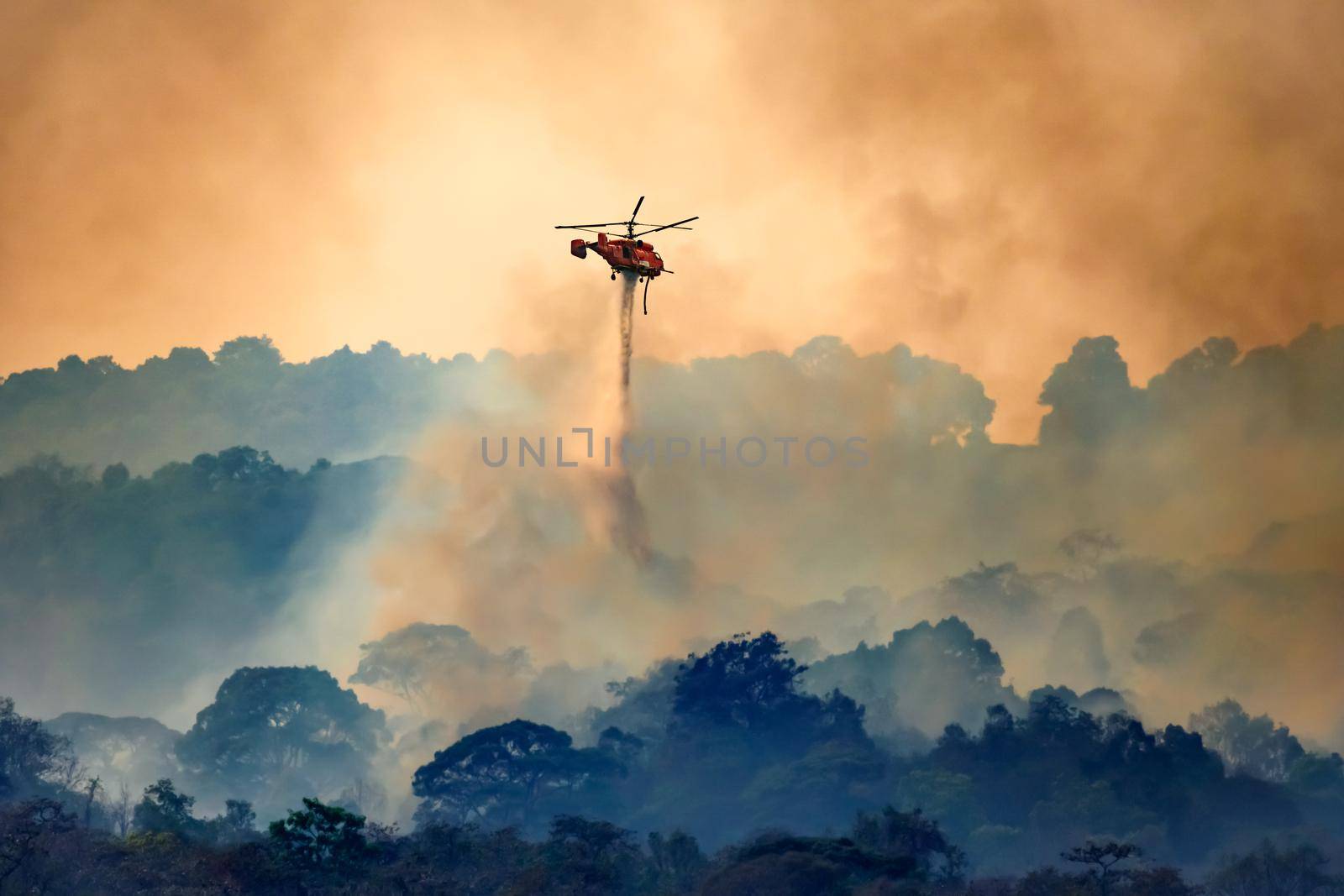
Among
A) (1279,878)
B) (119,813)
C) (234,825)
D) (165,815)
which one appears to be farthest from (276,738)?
(1279,878)

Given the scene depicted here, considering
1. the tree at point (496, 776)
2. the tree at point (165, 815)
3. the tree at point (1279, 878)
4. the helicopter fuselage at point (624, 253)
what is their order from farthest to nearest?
1. the tree at point (496, 776)
2. the tree at point (165, 815)
3. the tree at point (1279, 878)
4. the helicopter fuselage at point (624, 253)

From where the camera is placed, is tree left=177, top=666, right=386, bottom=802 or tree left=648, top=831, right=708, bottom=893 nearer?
tree left=648, top=831, right=708, bottom=893

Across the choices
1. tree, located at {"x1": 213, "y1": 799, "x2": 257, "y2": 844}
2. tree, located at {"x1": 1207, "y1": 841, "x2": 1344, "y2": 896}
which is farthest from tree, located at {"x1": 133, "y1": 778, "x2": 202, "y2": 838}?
tree, located at {"x1": 1207, "y1": 841, "x2": 1344, "y2": 896}

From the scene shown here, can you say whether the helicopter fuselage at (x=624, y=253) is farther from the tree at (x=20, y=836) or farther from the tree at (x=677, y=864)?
the tree at (x=20, y=836)

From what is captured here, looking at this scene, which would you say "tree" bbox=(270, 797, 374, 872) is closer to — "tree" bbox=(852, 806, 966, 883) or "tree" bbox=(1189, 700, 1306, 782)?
"tree" bbox=(852, 806, 966, 883)

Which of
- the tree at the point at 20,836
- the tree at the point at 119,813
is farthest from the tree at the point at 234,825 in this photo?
the tree at the point at 20,836

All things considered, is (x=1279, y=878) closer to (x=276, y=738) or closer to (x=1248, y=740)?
(x=1248, y=740)
